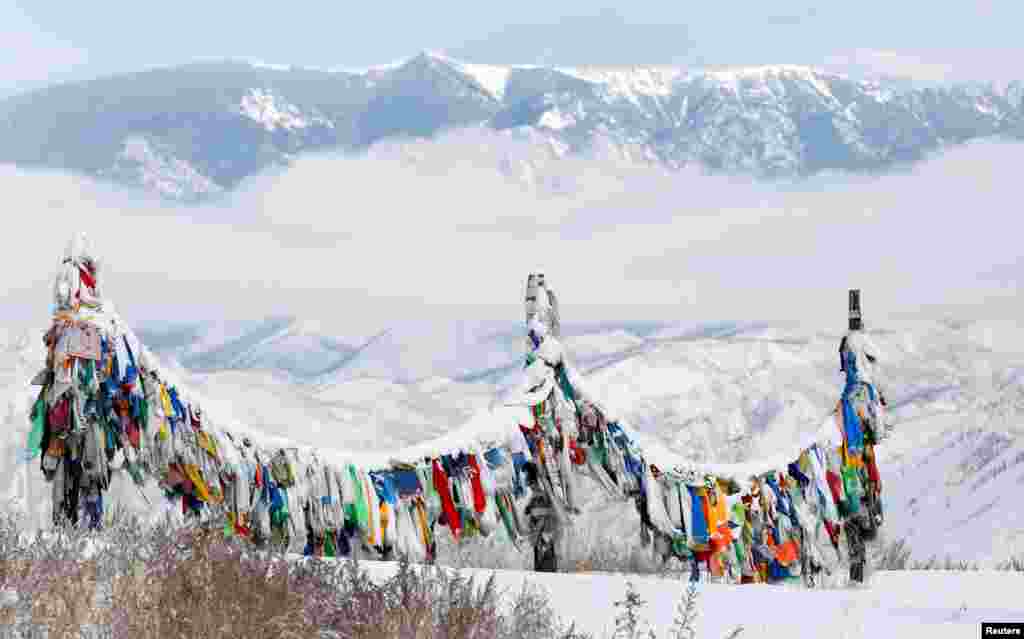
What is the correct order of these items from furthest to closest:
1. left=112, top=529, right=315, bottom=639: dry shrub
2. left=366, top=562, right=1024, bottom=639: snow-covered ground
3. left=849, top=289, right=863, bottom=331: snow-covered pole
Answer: left=849, top=289, right=863, bottom=331: snow-covered pole
left=366, top=562, right=1024, bottom=639: snow-covered ground
left=112, top=529, right=315, bottom=639: dry shrub

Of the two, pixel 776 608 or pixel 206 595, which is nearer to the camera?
pixel 206 595

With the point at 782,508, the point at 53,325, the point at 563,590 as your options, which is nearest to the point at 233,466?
the point at 53,325

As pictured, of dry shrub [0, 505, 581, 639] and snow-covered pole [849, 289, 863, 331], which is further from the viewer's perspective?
snow-covered pole [849, 289, 863, 331]

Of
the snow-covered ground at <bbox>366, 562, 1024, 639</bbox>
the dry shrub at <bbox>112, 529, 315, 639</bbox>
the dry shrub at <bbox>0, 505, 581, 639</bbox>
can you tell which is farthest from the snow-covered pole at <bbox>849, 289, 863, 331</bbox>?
the dry shrub at <bbox>112, 529, 315, 639</bbox>

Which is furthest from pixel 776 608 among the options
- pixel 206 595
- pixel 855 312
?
pixel 855 312

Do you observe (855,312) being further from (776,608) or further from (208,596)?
(208,596)

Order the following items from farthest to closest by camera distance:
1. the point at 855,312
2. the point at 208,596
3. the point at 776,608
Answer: the point at 855,312 < the point at 776,608 < the point at 208,596

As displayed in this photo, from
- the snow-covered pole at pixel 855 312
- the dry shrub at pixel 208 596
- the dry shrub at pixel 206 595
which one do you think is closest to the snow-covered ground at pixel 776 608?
the dry shrub at pixel 208 596

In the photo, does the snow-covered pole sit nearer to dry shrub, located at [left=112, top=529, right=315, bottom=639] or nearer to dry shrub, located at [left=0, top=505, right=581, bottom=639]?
dry shrub, located at [left=0, top=505, right=581, bottom=639]

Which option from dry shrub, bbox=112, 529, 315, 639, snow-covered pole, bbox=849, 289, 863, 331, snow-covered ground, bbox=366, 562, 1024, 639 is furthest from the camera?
snow-covered pole, bbox=849, 289, 863, 331

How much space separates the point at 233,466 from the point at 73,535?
3.02m

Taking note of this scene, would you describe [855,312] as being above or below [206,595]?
above

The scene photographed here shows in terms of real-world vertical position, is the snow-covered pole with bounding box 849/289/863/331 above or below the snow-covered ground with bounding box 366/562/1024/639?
above

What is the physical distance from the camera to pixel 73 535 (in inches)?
248
